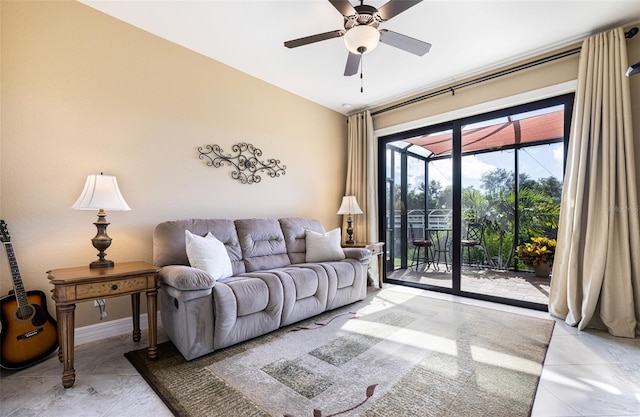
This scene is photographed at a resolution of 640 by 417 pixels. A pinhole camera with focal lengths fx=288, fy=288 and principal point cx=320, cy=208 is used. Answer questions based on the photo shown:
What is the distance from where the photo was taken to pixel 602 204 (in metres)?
2.55

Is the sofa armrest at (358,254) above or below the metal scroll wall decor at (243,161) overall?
below

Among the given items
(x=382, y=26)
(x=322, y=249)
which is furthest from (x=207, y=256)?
(x=382, y=26)

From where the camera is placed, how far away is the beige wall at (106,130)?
2111mm

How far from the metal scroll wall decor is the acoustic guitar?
1.66 metres

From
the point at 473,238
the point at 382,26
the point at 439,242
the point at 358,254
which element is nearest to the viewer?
the point at 382,26

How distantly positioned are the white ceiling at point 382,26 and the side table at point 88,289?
2.14 m

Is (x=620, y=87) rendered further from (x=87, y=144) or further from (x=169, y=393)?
(x=87, y=144)

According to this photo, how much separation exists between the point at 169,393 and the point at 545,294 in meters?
3.75

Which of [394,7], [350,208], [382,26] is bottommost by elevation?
[350,208]

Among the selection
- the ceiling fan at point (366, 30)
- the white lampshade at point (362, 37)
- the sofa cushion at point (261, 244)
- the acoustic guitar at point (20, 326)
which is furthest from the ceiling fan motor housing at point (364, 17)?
the acoustic guitar at point (20, 326)

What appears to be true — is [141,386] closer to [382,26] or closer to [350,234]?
[350,234]

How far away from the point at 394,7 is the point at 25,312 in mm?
3202

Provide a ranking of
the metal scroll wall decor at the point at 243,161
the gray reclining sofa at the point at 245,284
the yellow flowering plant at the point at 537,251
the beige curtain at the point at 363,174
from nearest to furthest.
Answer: the gray reclining sofa at the point at 245,284 < the metal scroll wall decor at the point at 243,161 < the yellow flowering plant at the point at 537,251 < the beige curtain at the point at 363,174

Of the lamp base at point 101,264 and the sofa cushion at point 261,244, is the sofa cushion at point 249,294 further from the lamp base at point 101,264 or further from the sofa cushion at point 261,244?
the lamp base at point 101,264
